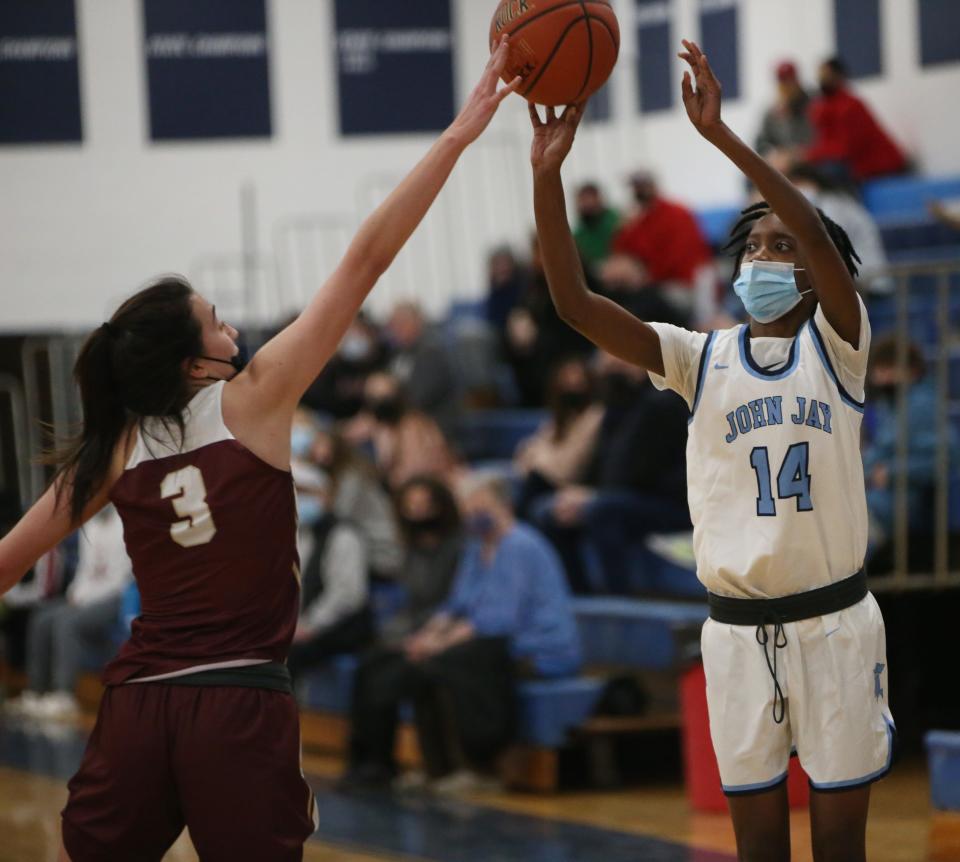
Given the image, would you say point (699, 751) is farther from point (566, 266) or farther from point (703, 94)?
point (703, 94)

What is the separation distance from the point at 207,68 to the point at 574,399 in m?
6.83

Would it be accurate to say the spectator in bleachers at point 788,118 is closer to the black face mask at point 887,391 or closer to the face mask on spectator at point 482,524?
the face mask on spectator at point 482,524

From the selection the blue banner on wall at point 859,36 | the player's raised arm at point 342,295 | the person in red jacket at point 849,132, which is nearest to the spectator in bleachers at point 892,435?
the player's raised arm at point 342,295

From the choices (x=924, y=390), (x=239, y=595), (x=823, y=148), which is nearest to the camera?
(x=239, y=595)

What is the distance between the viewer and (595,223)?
1191cm

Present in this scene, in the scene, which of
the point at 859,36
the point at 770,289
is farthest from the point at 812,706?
the point at 859,36

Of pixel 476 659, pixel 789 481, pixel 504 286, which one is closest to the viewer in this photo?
pixel 789 481

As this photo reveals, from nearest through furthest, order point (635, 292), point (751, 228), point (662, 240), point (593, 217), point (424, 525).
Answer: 1. point (751, 228)
2. point (424, 525)
3. point (635, 292)
4. point (662, 240)
5. point (593, 217)

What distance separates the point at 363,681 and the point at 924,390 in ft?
9.52

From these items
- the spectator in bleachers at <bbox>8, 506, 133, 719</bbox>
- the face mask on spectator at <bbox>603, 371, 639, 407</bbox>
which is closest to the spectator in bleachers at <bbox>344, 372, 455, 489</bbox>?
the face mask on spectator at <bbox>603, 371, 639, 407</bbox>

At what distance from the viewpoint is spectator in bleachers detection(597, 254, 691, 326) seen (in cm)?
970

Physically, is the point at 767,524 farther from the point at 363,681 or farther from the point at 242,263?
the point at 242,263

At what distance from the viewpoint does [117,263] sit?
49.5ft

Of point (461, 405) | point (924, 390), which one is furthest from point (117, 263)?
point (924, 390)
